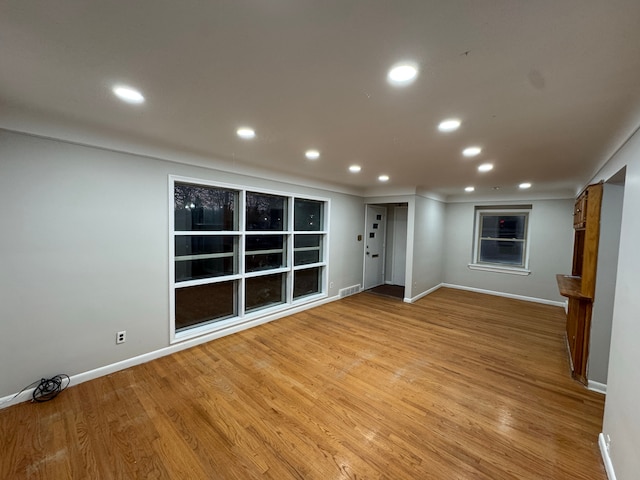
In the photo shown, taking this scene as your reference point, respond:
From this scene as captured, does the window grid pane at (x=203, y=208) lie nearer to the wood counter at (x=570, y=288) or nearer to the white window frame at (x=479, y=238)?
the wood counter at (x=570, y=288)

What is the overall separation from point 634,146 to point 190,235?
4071mm

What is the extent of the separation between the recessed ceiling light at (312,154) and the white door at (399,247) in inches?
166

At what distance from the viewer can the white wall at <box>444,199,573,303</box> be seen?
5341 mm

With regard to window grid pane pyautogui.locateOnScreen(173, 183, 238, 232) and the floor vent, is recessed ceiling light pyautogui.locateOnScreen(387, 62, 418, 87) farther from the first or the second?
the floor vent

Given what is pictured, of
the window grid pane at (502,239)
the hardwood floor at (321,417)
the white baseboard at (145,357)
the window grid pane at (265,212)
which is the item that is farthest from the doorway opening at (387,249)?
the hardwood floor at (321,417)

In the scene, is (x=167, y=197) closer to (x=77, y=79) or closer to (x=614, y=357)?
(x=77, y=79)

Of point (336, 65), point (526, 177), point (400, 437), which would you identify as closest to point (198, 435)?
point (400, 437)

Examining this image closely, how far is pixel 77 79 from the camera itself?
1.51 m

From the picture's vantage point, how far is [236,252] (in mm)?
3830

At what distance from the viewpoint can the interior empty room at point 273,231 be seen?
1130 mm

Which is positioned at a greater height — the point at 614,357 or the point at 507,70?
the point at 507,70

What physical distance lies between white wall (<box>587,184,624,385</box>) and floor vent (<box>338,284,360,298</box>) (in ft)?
12.2

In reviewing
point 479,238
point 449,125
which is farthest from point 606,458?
point 479,238

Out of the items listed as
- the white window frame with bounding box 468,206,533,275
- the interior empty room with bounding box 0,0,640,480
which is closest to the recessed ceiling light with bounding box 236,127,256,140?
the interior empty room with bounding box 0,0,640,480
